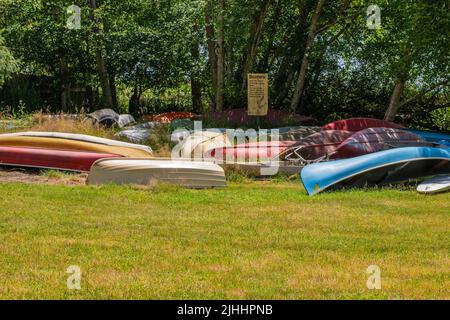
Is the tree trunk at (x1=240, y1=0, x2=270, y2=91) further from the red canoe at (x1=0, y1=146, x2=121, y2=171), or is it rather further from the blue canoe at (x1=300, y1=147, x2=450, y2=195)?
the blue canoe at (x1=300, y1=147, x2=450, y2=195)

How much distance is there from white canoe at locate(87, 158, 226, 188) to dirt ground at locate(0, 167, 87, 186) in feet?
1.77

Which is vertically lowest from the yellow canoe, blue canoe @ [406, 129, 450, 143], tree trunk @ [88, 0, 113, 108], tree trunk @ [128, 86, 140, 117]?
blue canoe @ [406, 129, 450, 143]

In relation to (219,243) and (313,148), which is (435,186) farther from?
(219,243)

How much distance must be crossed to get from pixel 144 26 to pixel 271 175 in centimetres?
1107

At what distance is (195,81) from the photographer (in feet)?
72.8

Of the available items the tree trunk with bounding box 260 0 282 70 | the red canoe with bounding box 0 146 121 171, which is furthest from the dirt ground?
the tree trunk with bounding box 260 0 282 70

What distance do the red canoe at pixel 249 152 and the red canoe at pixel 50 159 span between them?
6.16 ft

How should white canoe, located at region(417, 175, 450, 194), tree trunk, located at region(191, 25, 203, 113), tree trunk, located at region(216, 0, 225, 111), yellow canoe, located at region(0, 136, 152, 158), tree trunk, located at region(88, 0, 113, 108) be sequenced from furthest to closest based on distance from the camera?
tree trunk, located at region(191, 25, 203, 113) → tree trunk, located at region(88, 0, 113, 108) → tree trunk, located at region(216, 0, 225, 111) → yellow canoe, located at region(0, 136, 152, 158) → white canoe, located at region(417, 175, 450, 194)

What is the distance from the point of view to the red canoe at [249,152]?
1265 cm

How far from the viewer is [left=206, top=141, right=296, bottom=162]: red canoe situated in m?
12.6

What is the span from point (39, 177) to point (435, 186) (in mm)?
6135

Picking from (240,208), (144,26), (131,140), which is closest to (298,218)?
(240,208)

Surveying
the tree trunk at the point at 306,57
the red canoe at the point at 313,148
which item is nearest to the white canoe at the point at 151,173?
the red canoe at the point at 313,148

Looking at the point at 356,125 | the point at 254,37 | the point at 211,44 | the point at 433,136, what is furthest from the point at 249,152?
the point at 211,44
